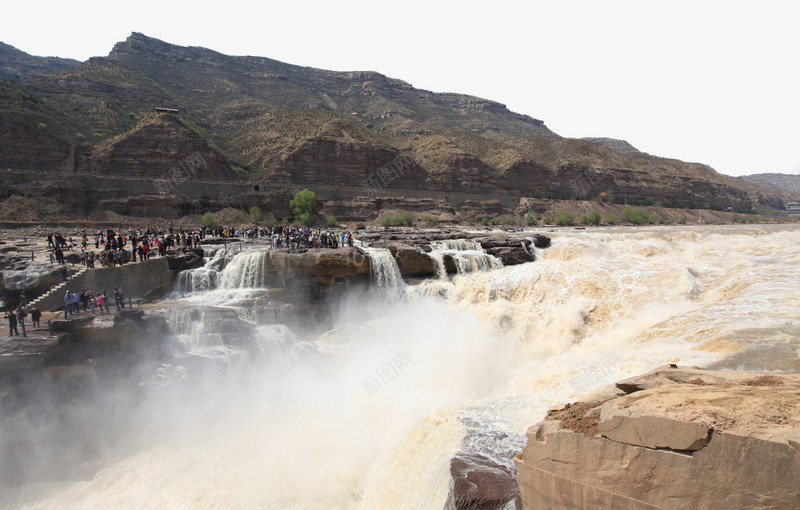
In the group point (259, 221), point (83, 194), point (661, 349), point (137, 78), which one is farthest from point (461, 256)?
point (137, 78)

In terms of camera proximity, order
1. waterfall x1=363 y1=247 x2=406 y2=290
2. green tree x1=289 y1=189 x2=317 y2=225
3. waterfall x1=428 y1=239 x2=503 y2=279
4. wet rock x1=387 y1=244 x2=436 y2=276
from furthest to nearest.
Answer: green tree x1=289 y1=189 x2=317 y2=225
waterfall x1=428 y1=239 x2=503 y2=279
wet rock x1=387 y1=244 x2=436 y2=276
waterfall x1=363 y1=247 x2=406 y2=290

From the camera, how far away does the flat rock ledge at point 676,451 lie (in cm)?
371

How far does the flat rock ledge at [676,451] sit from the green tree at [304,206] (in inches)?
1768

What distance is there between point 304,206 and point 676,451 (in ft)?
155

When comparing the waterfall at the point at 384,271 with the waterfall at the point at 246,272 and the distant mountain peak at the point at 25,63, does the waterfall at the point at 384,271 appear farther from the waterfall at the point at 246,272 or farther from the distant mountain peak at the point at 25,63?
the distant mountain peak at the point at 25,63

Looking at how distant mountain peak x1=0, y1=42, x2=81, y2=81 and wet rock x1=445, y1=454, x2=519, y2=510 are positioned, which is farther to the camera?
distant mountain peak x1=0, y1=42, x2=81, y2=81

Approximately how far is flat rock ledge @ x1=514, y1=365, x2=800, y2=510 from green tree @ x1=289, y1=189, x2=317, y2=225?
147 ft

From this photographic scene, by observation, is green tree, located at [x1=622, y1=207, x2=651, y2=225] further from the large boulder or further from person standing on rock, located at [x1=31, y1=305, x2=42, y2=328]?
person standing on rock, located at [x1=31, y1=305, x2=42, y2=328]

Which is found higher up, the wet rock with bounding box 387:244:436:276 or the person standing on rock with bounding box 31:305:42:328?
the wet rock with bounding box 387:244:436:276

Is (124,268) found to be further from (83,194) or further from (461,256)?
(83,194)

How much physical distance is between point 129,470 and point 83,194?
41.1m

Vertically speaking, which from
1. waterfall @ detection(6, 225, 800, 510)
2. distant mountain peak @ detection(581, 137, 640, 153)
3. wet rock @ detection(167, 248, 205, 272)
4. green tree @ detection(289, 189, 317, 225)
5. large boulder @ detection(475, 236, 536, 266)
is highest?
distant mountain peak @ detection(581, 137, 640, 153)

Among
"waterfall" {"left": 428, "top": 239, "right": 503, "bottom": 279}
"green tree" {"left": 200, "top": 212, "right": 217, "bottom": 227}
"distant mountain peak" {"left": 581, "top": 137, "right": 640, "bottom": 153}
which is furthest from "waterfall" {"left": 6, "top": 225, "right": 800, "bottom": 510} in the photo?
"distant mountain peak" {"left": 581, "top": 137, "right": 640, "bottom": 153}

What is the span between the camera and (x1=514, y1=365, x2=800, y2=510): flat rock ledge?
3715mm
